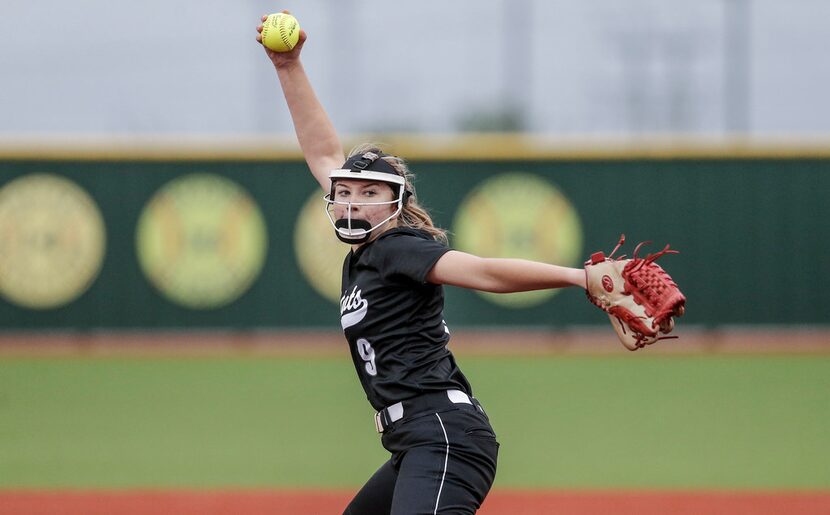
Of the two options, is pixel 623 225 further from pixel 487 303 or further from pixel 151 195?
pixel 151 195

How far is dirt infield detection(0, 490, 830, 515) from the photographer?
6.32 meters

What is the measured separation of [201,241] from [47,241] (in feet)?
6.16

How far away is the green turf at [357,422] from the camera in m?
7.45

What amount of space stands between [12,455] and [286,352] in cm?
707

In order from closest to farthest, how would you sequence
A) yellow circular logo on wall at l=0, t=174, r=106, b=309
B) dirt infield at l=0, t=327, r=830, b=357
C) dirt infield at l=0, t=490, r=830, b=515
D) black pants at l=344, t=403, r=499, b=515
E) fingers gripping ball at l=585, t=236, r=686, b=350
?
fingers gripping ball at l=585, t=236, r=686, b=350
black pants at l=344, t=403, r=499, b=515
dirt infield at l=0, t=490, r=830, b=515
yellow circular logo on wall at l=0, t=174, r=106, b=309
dirt infield at l=0, t=327, r=830, b=357

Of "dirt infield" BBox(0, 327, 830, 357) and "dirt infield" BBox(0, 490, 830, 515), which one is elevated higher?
"dirt infield" BBox(0, 490, 830, 515)

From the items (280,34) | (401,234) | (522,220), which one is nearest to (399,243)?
(401,234)

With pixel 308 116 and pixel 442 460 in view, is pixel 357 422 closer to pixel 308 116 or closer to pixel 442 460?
pixel 308 116

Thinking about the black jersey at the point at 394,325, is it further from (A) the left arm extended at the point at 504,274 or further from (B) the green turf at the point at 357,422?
(B) the green turf at the point at 357,422

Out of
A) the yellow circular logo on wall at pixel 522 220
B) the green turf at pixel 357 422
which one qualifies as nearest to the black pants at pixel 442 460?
the green turf at pixel 357 422

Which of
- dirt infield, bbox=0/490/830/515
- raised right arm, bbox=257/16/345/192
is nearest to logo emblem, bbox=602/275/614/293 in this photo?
raised right arm, bbox=257/16/345/192

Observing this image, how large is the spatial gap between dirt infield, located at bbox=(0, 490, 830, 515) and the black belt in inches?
107

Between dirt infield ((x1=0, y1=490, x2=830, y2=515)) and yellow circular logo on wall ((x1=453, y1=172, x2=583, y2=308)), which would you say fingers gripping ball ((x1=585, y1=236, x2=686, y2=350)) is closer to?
dirt infield ((x1=0, y1=490, x2=830, y2=515))

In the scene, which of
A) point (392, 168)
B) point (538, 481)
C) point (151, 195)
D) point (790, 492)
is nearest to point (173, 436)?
point (538, 481)
